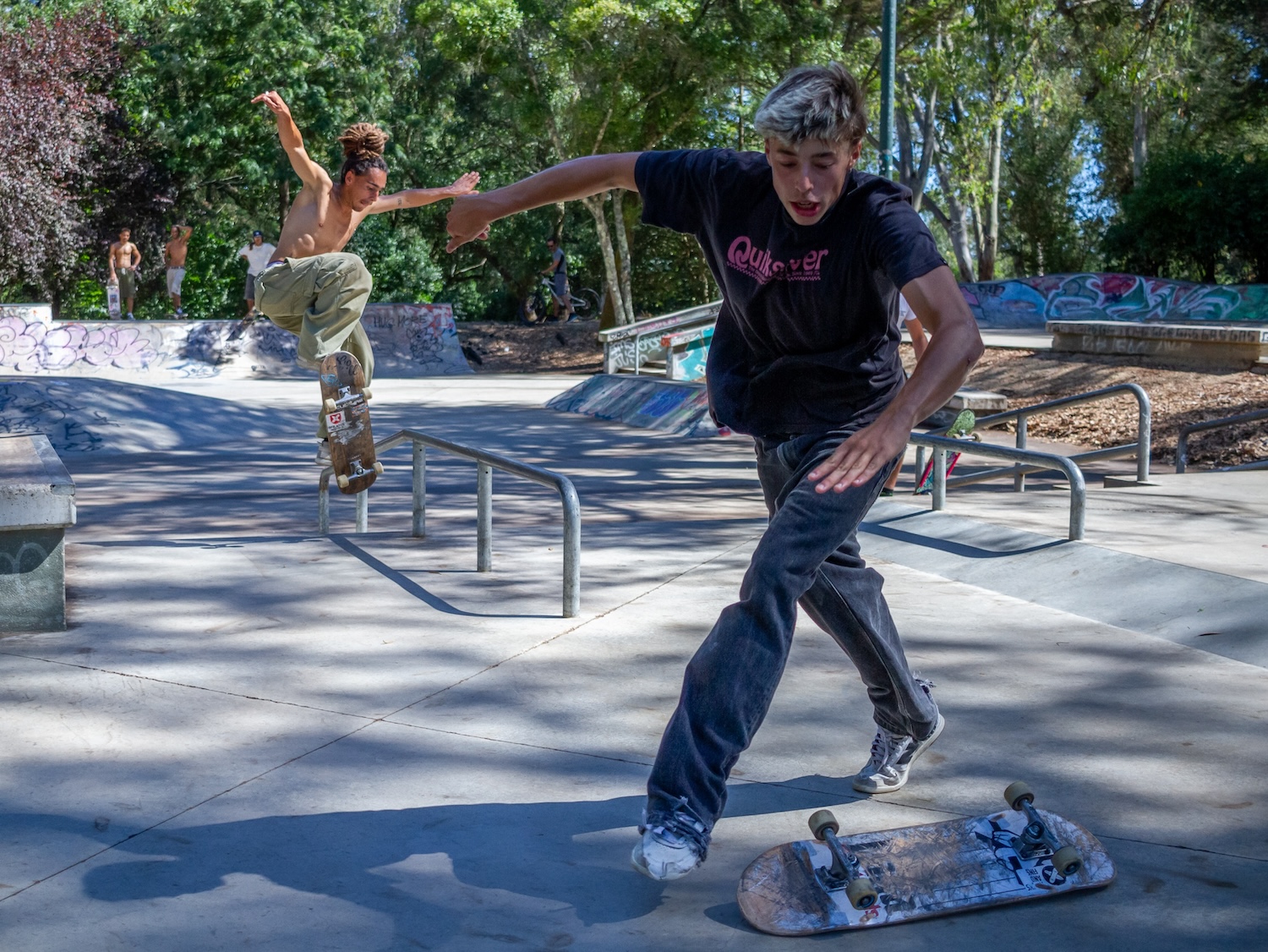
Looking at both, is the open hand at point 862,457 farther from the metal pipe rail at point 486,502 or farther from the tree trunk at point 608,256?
the tree trunk at point 608,256

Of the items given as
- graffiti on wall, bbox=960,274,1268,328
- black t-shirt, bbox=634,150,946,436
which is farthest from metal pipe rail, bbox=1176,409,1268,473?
graffiti on wall, bbox=960,274,1268,328

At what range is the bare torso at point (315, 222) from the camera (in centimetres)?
693

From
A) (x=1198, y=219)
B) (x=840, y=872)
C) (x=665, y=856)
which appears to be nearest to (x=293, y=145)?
(x=665, y=856)

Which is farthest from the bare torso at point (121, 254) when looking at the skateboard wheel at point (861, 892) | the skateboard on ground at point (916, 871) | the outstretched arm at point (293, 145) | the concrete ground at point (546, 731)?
the skateboard wheel at point (861, 892)

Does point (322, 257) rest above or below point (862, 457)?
above

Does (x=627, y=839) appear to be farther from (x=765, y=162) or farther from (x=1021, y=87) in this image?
(x=1021, y=87)

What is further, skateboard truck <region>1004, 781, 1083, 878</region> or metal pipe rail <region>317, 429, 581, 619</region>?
metal pipe rail <region>317, 429, 581, 619</region>

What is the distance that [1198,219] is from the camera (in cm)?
3072

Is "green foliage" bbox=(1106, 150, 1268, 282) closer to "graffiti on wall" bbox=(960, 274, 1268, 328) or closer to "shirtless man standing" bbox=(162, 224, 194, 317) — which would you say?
"graffiti on wall" bbox=(960, 274, 1268, 328)

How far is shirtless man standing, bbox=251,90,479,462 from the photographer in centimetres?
677

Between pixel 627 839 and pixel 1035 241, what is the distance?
145 feet

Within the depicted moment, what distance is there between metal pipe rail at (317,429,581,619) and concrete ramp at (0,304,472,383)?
52.3 ft

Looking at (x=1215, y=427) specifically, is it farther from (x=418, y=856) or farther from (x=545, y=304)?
(x=545, y=304)

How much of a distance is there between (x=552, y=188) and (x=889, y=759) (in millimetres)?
1761
